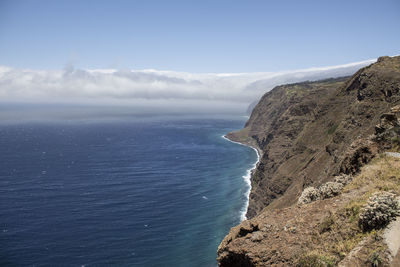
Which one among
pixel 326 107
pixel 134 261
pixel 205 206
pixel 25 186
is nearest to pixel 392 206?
pixel 134 261

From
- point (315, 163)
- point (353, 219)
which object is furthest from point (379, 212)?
point (315, 163)

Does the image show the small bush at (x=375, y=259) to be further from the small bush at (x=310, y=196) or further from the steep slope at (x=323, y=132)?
the steep slope at (x=323, y=132)

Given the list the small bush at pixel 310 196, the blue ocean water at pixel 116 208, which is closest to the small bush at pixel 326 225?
the small bush at pixel 310 196

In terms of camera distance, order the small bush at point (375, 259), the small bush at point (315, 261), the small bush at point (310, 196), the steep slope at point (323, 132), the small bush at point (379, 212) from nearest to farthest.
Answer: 1. the small bush at point (375, 259)
2. the small bush at point (315, 261)
3. the small bush at point (379, 212)
4. the small bush at point (310, 196)
5. the steep slope at point (323, 132)

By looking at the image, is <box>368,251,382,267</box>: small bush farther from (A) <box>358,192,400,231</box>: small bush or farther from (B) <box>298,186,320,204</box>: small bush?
(B) <box>298,186,320,204</box>: small bush

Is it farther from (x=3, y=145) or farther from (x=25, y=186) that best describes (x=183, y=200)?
(x=3, y=145)

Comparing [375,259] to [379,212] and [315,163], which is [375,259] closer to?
[379,212]
